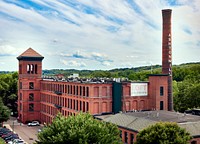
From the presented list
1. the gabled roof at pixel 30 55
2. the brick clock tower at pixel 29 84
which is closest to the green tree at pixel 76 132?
the gabled roof at pixel 30 55

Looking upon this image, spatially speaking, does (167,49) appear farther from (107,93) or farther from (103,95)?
(103,95)

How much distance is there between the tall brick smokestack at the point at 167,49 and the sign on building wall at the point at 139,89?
20.2 feet

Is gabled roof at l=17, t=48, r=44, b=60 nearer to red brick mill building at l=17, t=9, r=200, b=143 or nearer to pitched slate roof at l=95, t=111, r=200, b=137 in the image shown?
red brick mill building at l=17, t=9, r=200, b=143

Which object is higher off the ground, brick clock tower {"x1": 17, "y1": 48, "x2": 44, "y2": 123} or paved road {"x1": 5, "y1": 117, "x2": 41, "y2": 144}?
brick clock tower {"x1": 17, "y1": 48, "x2": 44, "y2": 123}

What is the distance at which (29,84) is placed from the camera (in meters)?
99.1

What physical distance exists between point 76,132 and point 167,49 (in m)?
47.2

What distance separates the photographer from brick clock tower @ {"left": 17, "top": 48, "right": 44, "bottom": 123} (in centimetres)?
9712

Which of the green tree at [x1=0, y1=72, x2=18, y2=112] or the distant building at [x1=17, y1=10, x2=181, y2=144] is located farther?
the green tree at [x1=0, y1=72, x2=18, y2=112]

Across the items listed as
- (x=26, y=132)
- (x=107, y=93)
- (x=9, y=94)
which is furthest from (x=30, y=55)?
(x=107, y=93)

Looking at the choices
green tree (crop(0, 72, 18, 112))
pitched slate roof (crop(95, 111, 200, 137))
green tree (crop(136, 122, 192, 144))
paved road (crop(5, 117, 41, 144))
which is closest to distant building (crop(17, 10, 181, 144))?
paved road (crop(5, 117, 41, 144))

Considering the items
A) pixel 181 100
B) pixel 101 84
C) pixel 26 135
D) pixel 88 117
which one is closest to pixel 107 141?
pixel 88 117

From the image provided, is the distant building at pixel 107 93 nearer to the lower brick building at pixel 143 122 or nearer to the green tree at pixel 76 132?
the lower brick building at pixel 143 122

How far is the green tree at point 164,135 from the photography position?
41531 millimetres

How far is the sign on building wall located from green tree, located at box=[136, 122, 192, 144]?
32434 millimetres
